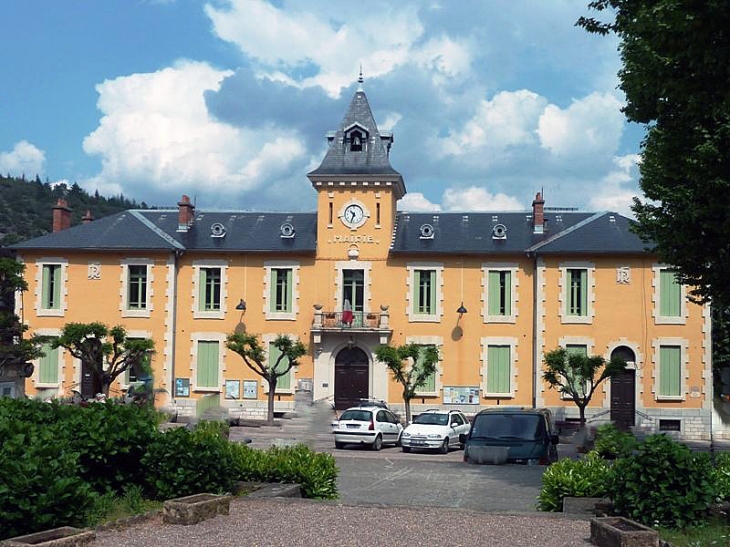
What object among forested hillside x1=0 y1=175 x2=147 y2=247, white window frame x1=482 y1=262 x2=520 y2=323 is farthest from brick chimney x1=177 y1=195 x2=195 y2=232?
forested hillside x1=0 y1=175 x2=147 y2=247

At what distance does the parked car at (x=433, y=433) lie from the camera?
25.3 m

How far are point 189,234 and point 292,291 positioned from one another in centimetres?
538

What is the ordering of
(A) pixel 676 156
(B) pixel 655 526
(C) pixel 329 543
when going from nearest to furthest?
(C) pixel 329 543, (B) pixel 655 526, (A) pixel 676 156

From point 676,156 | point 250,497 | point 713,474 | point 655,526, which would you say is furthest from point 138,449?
point 676,156

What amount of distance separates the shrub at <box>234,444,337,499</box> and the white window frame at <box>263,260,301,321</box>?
23243 mm

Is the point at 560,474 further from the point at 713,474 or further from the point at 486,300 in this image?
the point at 486,300

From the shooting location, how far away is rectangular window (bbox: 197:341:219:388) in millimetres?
35875

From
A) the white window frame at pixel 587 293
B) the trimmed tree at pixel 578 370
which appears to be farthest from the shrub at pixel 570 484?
the white window frame at pixel 587 293

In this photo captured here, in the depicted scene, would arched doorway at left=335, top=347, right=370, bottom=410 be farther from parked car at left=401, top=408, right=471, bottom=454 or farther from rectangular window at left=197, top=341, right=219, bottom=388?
parked car at left=401, top=408, right=471, bottom=454

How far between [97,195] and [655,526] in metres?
108

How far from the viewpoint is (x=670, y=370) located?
3397cm

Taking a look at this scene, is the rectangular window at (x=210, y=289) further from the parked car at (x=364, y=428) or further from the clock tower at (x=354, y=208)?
the parked car at (x=364, y=428)

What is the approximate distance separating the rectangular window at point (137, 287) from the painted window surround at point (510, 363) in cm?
1429

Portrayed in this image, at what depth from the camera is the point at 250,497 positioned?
36.1ft
